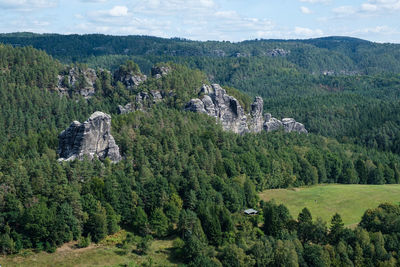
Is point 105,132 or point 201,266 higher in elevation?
point 105,132

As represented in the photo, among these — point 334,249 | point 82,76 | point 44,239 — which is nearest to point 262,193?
point 334,249

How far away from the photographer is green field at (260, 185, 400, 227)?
97.3m

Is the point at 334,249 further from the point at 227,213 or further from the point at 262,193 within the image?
the point at 262,193

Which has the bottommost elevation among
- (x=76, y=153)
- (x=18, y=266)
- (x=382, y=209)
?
(x=18, y=266)

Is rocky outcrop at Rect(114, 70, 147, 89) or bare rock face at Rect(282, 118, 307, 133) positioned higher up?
rocky outcrop at Rect(114, 70, 147, 89)

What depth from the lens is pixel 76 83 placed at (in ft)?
584

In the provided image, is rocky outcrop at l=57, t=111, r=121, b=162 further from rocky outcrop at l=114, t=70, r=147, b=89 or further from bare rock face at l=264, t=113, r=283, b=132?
bare rock face at l=264, t=113, r=283, b=132

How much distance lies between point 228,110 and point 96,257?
304ft

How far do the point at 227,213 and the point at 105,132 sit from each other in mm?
34258

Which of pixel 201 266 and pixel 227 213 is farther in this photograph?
pixel 227 213

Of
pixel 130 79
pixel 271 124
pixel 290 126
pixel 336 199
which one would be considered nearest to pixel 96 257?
pixel 336 199

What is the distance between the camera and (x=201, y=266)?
69.6 meters

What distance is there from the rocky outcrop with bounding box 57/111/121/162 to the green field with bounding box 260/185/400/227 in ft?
129

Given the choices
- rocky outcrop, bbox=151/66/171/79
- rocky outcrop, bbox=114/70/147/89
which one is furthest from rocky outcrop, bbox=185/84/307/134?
rocky outcrop, bbox=114/70/147/89
